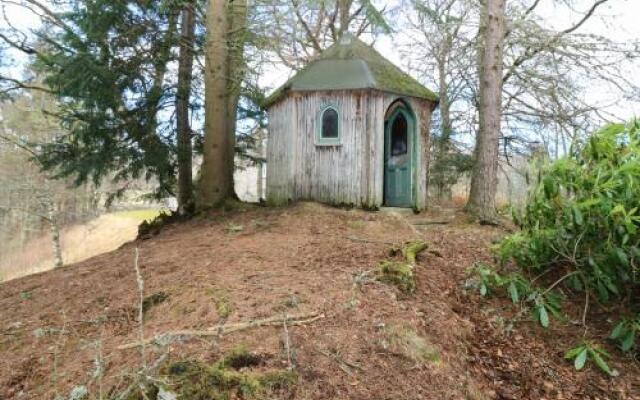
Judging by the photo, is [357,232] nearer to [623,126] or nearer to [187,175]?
[623,126]

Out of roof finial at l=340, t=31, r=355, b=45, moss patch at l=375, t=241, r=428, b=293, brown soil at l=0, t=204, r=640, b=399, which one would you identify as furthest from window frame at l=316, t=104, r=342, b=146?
moss patch at l=375, t=241, r=428, b=293

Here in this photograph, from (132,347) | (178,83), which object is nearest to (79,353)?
(132,347)

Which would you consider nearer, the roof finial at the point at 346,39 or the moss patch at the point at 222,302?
the moss patch at the point at 222,302

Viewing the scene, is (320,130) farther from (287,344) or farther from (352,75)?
(287,344)

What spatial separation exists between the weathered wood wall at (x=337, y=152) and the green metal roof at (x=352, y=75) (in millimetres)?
182

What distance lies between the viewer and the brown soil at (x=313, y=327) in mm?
2850

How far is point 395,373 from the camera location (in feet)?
9.50

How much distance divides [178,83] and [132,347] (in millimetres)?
8944

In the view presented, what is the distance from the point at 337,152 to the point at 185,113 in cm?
442

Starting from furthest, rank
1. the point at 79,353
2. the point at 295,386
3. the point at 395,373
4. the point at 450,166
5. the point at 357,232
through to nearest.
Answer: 1. the point at 450,166
2. the point at 357,232
3. the point at 79,353
4. the point at 395,373
5. the point at 295,386

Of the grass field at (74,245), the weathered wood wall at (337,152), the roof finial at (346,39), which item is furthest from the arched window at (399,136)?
the grass field at (74,245)

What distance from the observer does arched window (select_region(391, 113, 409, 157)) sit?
1127 centimetres

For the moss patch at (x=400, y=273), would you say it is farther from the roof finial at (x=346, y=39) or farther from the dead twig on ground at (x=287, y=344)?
the roof finial at (x=346, y=39)

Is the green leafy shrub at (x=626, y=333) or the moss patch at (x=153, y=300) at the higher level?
the moss patch at (x=153, y=300)
